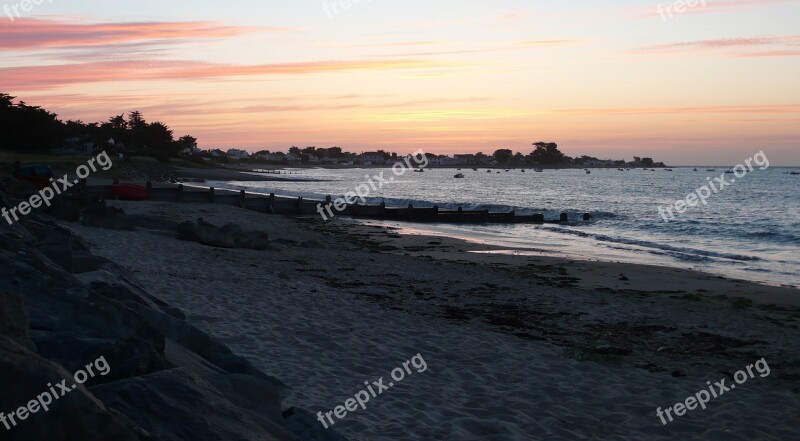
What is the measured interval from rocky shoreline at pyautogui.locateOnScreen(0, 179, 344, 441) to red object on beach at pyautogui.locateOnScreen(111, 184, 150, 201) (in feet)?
116

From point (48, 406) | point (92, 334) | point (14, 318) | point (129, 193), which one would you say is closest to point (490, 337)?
point (92, 334)

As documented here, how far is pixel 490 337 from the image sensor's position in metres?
11.8

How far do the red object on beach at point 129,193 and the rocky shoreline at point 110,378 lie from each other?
35.3 m

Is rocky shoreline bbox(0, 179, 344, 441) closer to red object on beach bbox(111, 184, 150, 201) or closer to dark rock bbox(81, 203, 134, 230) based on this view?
dark rock bbox(81, 203, 134, 230)

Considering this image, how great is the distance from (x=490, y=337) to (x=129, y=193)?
32956mm

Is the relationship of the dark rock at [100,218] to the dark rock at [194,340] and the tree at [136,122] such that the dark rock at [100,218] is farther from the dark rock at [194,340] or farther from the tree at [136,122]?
the tree at [136,122]

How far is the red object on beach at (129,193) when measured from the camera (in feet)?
130

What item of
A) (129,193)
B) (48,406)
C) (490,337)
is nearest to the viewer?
(48,406)

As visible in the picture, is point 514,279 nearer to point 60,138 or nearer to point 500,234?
point 500,234

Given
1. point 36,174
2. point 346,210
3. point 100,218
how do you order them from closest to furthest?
point 100,218, point 36,174, point 346,210

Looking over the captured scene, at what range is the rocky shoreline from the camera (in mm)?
3346

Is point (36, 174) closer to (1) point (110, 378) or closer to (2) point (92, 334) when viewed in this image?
(2) point (92, 334)

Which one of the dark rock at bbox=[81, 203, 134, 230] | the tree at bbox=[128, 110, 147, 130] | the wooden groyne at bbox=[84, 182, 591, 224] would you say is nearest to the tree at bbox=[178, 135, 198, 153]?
the tree at bbox=[128, 110, 147, 130]

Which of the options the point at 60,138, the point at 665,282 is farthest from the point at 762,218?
the point at 60,138
